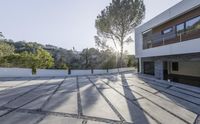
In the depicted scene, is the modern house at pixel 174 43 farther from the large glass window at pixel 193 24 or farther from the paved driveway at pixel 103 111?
the paved driveway at pixel 103 111

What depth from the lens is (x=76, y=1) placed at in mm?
17688

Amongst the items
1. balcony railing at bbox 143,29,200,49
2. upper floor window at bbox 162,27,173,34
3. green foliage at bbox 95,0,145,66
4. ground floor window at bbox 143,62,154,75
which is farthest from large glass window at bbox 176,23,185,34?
green foliage at bbox 95,0,145,66

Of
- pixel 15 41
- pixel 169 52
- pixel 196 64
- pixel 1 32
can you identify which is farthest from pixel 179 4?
pixel 15 41

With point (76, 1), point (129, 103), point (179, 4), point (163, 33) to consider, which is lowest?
point (129, 103)

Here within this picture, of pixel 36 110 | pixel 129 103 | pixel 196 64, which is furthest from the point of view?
pixel 196 64

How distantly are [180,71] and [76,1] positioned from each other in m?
10.5

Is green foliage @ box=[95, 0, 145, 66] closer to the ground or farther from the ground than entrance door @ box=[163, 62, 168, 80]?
farther from the ground

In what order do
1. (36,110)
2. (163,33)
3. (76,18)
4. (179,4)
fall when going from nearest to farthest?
(36,110)
(179,4)
(163,33)
(76,18)

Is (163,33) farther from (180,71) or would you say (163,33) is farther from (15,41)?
(15,41)

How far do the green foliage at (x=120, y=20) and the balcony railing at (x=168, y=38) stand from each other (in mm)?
9440

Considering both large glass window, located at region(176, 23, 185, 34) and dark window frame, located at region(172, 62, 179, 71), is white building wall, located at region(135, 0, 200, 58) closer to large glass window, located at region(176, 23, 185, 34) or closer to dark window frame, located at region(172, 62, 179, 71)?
large glass window, located at region(176, 23, 185, 34)

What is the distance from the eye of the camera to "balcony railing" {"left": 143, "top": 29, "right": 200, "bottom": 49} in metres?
14.1

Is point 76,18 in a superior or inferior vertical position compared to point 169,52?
superior

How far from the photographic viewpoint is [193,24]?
14.1 meters
